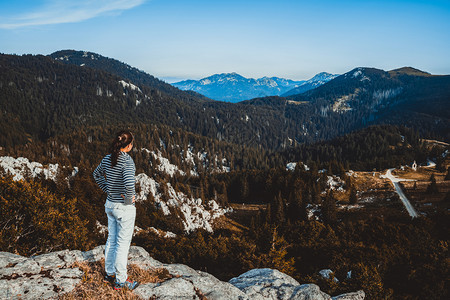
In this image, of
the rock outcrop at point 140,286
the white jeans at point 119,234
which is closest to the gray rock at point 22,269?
the rock outcrop at point 140,286

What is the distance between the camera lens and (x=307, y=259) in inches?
A: 1362

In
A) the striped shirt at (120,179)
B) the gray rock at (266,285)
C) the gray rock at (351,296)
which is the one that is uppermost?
the striped shirt at (120,179)

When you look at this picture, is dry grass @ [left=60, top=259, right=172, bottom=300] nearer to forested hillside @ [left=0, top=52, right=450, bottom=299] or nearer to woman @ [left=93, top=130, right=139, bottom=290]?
woman @ [left=93, top=130, right=139, bottom=290]

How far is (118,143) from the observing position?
738cm

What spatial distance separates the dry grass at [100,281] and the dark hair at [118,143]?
163 inches

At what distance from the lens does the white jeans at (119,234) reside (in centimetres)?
742

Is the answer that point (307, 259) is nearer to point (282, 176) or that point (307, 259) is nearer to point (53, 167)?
point (282, 176)

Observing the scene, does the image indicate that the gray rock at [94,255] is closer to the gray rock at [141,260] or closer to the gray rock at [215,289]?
the gray rock at [141,260]

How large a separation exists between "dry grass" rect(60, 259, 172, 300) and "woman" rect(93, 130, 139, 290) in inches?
13.0

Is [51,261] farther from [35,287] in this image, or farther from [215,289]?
[215,289]

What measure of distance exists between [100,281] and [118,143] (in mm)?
4952

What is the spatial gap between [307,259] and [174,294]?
105 ft

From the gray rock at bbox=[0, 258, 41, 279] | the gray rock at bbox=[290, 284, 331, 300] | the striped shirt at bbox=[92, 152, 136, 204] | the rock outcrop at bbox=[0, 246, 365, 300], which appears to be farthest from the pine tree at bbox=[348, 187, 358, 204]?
the gray rock at bbox=[0, 258, 41, 279]

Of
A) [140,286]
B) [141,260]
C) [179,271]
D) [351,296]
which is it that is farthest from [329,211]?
[140,286]
